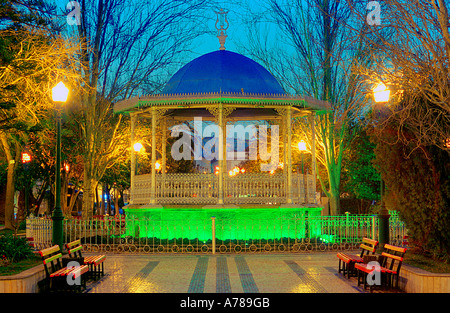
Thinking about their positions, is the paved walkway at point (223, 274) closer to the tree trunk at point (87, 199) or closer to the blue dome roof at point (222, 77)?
the blue dome roof at point (222, 77)

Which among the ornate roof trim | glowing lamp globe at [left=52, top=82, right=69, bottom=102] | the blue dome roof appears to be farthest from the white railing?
glowing lamp globe at [left=52, top=82, right=69, bottom=102]

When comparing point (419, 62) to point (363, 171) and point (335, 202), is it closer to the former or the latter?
point (335, 202)

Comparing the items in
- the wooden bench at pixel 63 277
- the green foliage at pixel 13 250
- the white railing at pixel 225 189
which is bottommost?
the wooden bench at pixel 63 277

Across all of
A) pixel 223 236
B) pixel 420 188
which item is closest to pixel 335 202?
pixel 223 236

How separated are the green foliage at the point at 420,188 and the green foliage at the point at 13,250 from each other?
823 cm

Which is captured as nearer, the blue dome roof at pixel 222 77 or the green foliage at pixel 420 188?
the green foliage at pixel 420 188

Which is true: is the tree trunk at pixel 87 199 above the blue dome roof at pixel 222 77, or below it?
below

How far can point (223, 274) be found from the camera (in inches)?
519

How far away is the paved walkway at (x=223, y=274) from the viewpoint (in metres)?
11.3

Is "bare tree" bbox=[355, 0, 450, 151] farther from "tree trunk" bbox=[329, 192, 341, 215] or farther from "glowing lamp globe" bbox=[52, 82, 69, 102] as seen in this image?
"tree trunk" bbox=[329, 192, 341, 215]

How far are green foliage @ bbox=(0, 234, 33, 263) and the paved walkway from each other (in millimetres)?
1763

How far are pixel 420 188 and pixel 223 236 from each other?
790 cm

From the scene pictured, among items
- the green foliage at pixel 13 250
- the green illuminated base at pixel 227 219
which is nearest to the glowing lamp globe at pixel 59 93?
the green foliage at pixel 13 250

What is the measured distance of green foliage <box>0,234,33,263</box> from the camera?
12.3m
